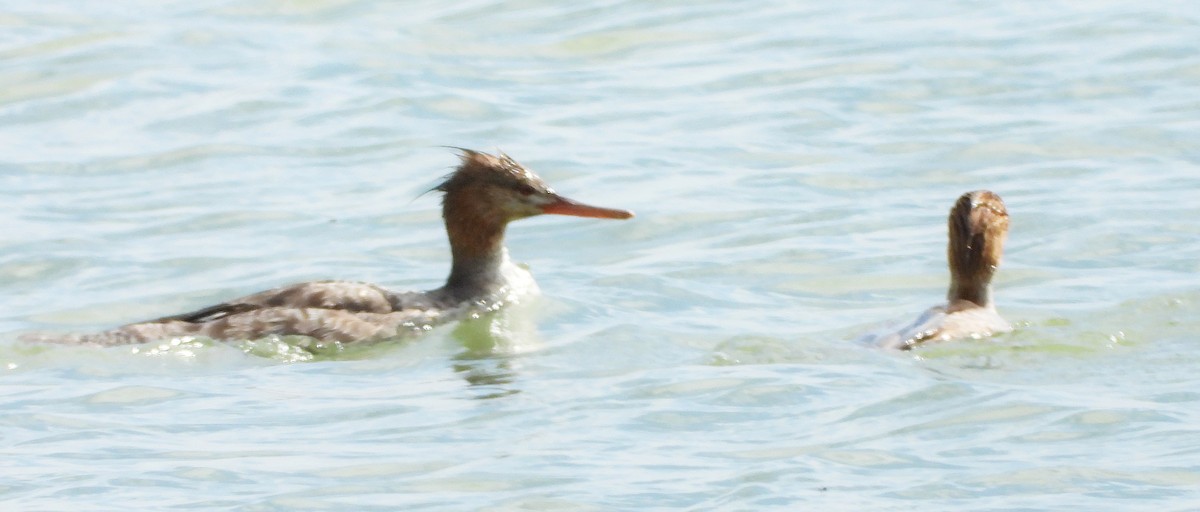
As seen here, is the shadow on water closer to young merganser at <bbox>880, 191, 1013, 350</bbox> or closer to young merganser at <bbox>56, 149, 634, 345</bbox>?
young merganser at <bbox>56, 149, 634, 345</bbox>

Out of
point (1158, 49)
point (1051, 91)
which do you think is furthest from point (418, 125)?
point (1158, 49)

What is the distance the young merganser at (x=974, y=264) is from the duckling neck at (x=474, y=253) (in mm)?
2570

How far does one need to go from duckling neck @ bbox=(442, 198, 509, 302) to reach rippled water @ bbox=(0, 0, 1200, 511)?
392 mm

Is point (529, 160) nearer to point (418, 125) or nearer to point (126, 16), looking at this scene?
point (418, 125)

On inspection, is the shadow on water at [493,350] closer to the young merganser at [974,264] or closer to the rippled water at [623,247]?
the rippled water at [623,247]

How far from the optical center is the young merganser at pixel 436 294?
33.1ft

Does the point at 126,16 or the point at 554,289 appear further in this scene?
the point at 126,16

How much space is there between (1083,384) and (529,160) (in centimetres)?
639

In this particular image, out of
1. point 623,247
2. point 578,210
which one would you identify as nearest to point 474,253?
point 578,210

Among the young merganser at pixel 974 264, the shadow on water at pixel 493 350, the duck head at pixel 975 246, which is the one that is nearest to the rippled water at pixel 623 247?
the shadow on water at pixel 493 350

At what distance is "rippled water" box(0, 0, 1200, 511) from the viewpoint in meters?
7.22

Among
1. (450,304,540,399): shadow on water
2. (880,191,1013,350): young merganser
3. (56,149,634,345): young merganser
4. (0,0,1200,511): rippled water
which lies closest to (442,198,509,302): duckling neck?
(56,149,634,345): young merganser

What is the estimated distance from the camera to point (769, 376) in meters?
8.42

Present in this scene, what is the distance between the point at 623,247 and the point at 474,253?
1.11 m
